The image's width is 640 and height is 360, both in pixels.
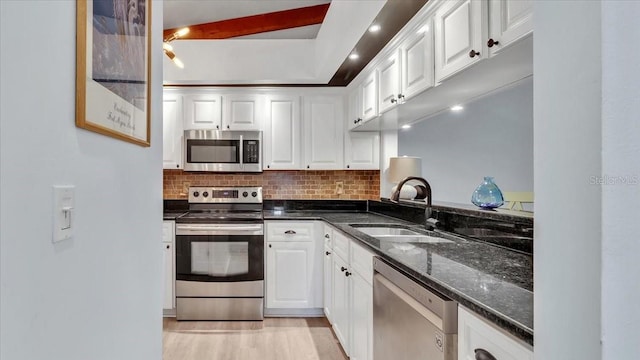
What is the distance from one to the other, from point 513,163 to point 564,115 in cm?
311

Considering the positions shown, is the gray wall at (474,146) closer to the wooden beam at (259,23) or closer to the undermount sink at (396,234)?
the undermount sink at (396,234)

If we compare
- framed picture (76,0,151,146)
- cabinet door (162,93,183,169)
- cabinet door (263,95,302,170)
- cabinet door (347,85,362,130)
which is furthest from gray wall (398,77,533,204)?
framed picture (76,0,151,146)

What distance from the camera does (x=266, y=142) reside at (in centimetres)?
351

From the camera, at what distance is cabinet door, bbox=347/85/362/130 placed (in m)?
3.15

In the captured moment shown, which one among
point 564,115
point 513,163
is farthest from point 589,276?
point 513,163

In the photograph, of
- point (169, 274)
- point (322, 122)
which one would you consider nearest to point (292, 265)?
point (169, 274)

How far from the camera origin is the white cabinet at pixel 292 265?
126 inches

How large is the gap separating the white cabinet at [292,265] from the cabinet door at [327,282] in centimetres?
9

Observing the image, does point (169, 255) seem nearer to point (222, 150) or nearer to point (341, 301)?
point (222, 150)

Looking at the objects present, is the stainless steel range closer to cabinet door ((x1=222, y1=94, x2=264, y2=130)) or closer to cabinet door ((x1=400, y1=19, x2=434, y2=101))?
cabinet door ((x1=222, y1=94, x2=264, y2=130))

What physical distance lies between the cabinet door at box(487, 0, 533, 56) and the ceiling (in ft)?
4.15

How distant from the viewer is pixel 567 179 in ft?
1.40

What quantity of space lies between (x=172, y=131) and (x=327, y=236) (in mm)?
1849

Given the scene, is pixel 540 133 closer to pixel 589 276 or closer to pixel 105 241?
pixel 589 276
